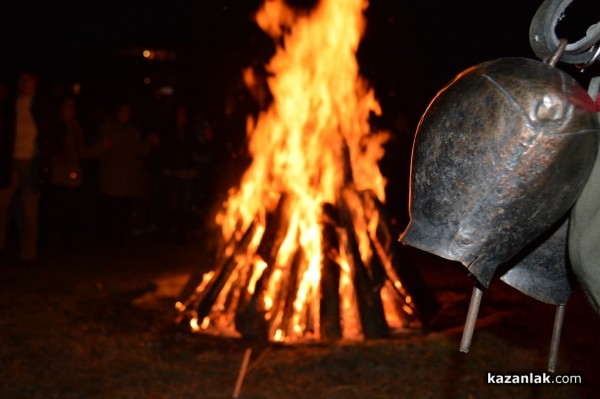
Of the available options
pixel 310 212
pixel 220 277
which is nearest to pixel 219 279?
pixel 220 277

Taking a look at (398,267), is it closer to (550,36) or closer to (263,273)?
(263,273)

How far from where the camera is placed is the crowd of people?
8.78 metres

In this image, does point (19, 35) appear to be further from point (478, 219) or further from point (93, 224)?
point (478, 219)

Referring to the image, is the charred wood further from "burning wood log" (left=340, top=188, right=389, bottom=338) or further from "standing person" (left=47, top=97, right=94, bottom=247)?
"standing person" (left=47, top=97, right=94, bottom=247)

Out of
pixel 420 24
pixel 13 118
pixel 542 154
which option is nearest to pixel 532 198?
pixel 542 154

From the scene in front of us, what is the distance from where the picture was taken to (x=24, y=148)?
8.80m

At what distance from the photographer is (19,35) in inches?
899

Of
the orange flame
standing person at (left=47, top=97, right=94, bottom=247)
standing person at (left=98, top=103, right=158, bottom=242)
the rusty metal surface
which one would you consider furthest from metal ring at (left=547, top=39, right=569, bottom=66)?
standing person at (left=98, top=103, right=158, bottom=242)

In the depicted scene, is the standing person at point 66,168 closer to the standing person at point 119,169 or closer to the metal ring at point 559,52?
the standing person at point 119,169

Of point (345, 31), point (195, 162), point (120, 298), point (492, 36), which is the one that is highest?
point (492, 36)

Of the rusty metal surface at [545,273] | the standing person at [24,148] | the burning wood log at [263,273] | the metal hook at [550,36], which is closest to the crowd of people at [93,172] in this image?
the standing person at [24,148]

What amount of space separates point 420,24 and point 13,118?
951 cm

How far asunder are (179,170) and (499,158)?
979cm

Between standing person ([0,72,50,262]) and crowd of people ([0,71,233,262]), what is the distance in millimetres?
11
